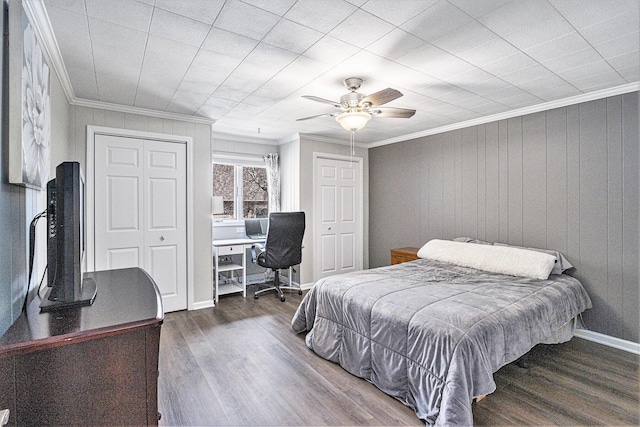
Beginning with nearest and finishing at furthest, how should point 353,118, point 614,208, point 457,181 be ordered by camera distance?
point 353,118, point 614,208, point 457,181

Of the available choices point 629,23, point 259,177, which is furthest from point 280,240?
point 629,23

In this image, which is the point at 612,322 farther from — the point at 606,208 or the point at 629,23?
the point at 629,23

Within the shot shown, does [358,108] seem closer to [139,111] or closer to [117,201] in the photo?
[139,111]

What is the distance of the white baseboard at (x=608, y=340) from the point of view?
9.42ft

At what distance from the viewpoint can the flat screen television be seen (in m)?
1.33

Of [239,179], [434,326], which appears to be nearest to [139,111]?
[239,179]

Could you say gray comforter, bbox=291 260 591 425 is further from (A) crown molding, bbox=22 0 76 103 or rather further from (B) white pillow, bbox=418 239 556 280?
(A) crown molding, bbox=22 0 76 103

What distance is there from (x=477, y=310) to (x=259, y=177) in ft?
13.5

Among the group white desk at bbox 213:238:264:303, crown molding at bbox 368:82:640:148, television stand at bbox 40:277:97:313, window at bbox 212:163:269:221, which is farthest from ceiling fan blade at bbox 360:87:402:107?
window at bbox 212:163:269:221

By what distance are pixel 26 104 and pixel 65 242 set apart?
686 mm

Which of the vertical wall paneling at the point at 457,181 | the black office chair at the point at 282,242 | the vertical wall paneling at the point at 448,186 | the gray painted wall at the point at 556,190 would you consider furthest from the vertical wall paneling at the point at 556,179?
the black office chair at the point at 282,242

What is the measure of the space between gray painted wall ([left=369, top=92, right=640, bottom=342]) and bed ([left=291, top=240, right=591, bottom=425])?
33cm

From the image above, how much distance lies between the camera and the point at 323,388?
90.5 inches

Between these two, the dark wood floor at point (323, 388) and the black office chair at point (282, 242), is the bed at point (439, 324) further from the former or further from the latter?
the black office chair at point (282, 242)
